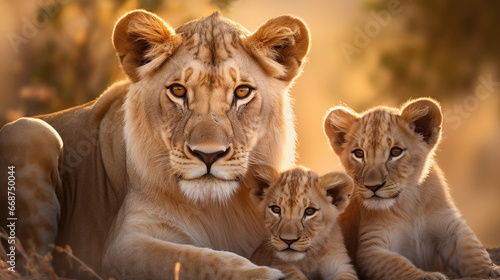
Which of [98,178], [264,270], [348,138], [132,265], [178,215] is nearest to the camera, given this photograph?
[264,270]

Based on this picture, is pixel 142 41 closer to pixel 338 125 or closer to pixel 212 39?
pixel 212 39

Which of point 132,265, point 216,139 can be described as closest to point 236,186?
point 216,139

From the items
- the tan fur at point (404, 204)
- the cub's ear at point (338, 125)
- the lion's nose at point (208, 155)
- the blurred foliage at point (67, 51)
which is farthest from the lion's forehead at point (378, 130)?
the blurred foliage at point (67, 51)

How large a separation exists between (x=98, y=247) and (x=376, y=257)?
2.03m

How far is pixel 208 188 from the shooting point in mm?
4766

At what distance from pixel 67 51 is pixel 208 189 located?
25.3 ft

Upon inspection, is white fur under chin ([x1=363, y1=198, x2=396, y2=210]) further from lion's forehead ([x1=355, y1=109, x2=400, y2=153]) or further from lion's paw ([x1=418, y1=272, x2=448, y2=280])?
lion's paw ([x1=418, y1=272, x2=448, y2=280])

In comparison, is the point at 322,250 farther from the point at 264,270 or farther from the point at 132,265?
the point at 132,265

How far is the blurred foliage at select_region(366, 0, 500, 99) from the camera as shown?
13078mm

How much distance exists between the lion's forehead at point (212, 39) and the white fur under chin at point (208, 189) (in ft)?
2.45

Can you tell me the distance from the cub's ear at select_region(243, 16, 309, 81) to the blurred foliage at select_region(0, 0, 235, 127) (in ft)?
19.9

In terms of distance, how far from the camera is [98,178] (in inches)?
237

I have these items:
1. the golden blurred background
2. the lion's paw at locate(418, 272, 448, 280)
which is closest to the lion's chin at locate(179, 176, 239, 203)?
the lion's paw at locate(418, 272, 448, 280)

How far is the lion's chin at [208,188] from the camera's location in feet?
15.6
